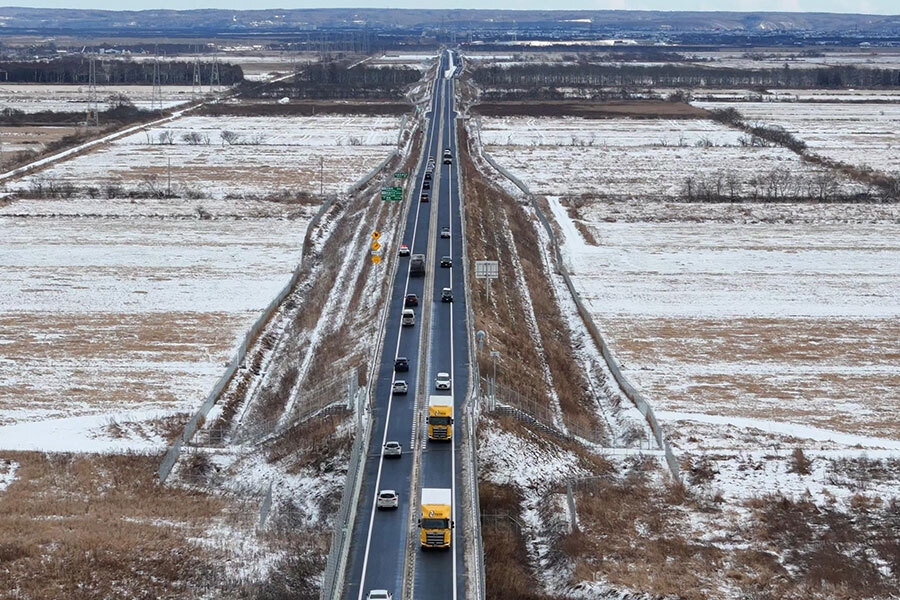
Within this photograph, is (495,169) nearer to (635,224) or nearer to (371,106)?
(635,224)

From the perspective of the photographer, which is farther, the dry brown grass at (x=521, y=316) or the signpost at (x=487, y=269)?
the signpost at (x=487, y=269)

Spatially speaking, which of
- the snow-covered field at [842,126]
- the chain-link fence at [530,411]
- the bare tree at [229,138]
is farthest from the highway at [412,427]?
the snow-covered field at [842,126]

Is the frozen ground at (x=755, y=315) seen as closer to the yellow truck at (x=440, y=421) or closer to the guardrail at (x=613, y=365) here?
the guardrail at (x=613, y=365)

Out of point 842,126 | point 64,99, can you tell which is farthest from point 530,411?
point 64,99

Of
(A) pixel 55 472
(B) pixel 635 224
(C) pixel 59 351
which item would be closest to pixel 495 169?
(B) pixel 635 224

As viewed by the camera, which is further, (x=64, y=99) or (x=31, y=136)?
(x=64, y=99)

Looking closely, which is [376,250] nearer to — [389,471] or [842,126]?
[389,471]
